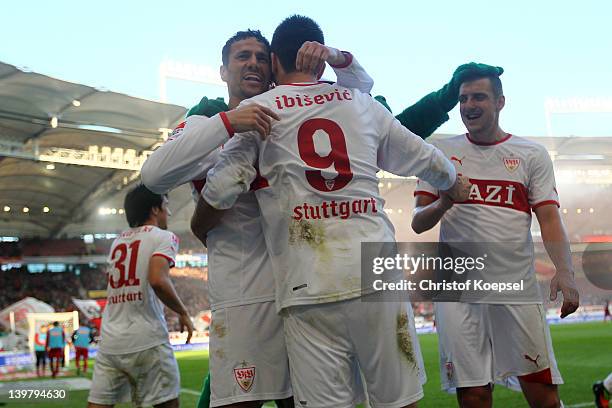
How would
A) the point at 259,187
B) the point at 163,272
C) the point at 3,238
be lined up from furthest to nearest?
1. the point at 3,238
2. the point at 163,272
3. the point at 259,187

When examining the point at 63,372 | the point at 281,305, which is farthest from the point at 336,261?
the point at 63,372

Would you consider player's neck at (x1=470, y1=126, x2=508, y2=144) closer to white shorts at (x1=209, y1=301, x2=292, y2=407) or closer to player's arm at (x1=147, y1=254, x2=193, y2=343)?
white shorts at (x1=209, y1=301, x2=292, y2=407)

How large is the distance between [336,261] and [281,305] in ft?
0.93

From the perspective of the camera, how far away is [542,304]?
3.50 m

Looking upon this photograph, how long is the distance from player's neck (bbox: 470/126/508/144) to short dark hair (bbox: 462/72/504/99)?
201 mm

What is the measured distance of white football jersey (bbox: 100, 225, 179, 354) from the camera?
420 centimetres

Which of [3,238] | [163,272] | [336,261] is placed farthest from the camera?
[3,238]

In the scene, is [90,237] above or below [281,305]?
above

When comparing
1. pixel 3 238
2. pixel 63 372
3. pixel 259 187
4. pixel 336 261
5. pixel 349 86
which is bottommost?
pixel 63 372

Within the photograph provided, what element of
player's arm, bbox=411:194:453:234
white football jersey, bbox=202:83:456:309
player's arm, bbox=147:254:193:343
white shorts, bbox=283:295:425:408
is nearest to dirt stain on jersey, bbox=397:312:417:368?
white shorts, bbox=283:295:425:408

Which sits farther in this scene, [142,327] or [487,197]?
[142,327]

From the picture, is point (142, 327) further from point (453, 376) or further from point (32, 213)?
point (32, 213)

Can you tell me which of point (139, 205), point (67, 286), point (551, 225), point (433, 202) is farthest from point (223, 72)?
point (67, 286)

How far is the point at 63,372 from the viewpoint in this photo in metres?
15.9
